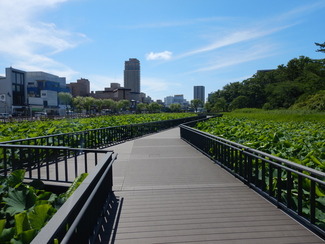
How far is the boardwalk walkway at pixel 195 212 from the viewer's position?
11.1 ft

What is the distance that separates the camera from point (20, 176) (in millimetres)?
4926

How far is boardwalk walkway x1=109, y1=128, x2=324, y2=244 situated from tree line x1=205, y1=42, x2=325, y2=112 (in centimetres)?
3052

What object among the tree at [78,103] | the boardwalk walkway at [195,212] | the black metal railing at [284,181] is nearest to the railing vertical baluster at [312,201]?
the black metal railing at [284,181]

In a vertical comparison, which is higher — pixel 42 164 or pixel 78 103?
pixel 78 103

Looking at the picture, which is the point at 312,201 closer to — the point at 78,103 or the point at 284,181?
the point at 284,181

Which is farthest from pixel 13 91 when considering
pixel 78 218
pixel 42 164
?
pixel 78 218

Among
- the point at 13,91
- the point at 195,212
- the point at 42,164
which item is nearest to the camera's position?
the point at 195,212

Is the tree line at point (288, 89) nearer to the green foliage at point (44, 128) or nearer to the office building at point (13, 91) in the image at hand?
the green foliage at point (44, 128)

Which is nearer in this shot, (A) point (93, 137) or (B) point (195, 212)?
(B) point (195, 212)

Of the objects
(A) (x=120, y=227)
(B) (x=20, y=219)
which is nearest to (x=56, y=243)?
(B) (x=20, y=219)

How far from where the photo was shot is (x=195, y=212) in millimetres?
4191

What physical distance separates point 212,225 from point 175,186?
79.1 inches

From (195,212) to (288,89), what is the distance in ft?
180

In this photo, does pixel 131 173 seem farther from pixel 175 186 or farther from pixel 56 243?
pixel 56 243
